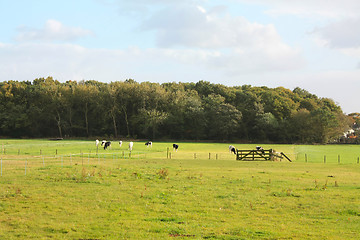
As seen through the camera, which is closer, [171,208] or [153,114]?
[171,208]

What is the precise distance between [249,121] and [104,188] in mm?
91655

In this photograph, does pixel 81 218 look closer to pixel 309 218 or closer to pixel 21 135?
pixel 309 218

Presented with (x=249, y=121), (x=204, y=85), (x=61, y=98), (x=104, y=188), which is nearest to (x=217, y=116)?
(x=249, y=121)

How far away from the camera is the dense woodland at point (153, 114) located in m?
104

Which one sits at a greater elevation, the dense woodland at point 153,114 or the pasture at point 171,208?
the dense woodland at point 153,114

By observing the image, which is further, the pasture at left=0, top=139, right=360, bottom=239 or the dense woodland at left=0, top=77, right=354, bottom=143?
the dense woodland at left=0, top=77, right=354, bottom=143

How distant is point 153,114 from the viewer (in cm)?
10338

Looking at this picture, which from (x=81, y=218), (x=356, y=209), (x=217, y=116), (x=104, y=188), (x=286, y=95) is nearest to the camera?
(x=81, y=218)

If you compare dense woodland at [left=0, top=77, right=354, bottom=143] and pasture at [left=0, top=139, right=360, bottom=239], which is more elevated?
dense woodland at [left=0, top=77, right=354, bottom=143]

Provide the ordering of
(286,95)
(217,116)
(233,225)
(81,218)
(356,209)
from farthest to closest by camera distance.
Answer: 1. (286,95)
2. (217,116)
3. (356,209)
4. (81,218)
5. (233,225)

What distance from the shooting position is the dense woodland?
104m

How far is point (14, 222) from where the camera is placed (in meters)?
12.4

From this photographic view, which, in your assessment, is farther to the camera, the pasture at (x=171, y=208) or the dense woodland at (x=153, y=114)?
the dense woodland at (x=153, y=114)

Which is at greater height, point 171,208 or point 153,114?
point 153,114
